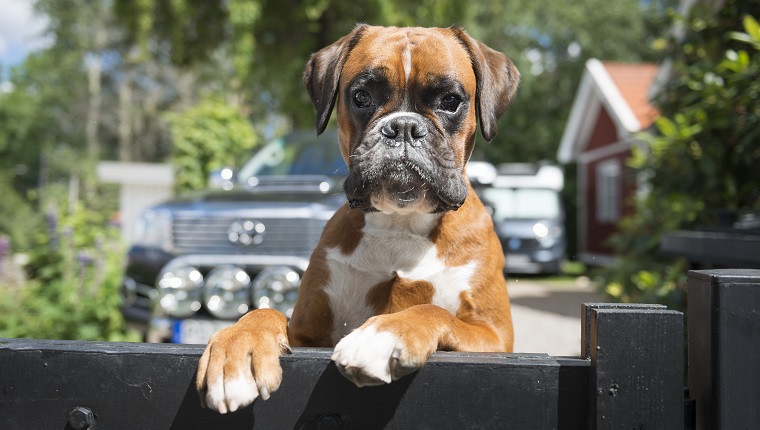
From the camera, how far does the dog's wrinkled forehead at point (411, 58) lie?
2.07 meters

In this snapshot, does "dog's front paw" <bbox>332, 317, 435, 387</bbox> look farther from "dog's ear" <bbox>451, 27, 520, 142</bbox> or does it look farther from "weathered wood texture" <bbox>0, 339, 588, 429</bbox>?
"dog's ear" <bbox>451, 27, 520, 142</bbox>

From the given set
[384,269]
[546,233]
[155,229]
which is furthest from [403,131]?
[546,233]

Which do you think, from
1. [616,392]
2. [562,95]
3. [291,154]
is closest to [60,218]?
[291,154]

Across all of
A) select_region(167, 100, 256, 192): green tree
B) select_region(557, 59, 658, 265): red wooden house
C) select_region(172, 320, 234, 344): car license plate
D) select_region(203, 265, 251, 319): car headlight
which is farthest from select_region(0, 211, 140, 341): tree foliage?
select_region(557, 59, 658, 265): red wooden house

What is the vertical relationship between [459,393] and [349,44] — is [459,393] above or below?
below

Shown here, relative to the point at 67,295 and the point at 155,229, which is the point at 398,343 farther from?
the point at 67,295

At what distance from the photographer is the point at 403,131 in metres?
1.93

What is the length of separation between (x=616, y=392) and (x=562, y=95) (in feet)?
109

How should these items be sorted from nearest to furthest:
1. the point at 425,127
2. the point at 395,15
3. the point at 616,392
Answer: the point at 616,392 < the point at 425,127 < the point at 395,15

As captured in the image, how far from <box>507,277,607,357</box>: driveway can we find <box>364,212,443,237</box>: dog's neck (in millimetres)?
1513

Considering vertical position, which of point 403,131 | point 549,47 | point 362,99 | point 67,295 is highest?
point 549,47

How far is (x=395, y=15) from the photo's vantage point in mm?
8484

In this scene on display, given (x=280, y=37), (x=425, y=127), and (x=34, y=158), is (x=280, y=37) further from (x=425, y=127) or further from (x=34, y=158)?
(x=34, y=158)

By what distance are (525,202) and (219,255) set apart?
1456 centimetres
